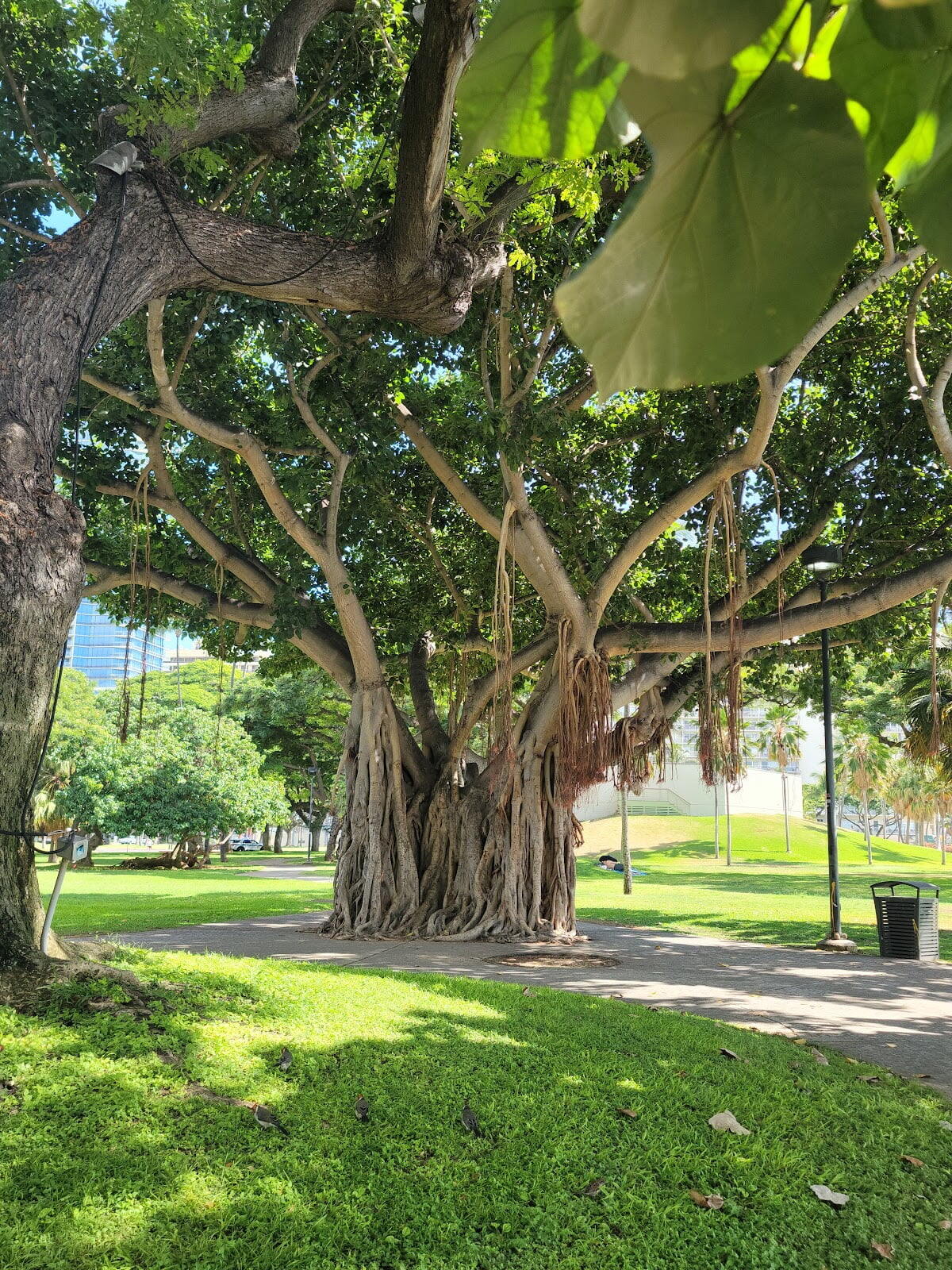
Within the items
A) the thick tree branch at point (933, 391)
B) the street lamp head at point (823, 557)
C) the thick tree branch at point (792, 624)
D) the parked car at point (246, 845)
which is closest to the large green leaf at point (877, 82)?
the thick tree branch at point (933, 391)

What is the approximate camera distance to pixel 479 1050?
4227 millimetres

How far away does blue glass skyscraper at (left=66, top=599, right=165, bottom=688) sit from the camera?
9898 millimetres

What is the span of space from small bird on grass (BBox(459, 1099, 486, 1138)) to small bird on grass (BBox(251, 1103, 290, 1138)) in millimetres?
647

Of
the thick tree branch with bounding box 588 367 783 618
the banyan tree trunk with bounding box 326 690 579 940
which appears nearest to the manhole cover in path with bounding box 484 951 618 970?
the banyan tree trunk with bounding box 326 690 579 940

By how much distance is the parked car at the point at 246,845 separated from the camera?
183ft

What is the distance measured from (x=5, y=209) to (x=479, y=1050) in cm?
655

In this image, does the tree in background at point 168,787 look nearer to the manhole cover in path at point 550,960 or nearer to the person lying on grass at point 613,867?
the person lying on grass at point 613,867

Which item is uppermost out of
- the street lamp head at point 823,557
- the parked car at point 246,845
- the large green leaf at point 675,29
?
the street lamp head at point 823,557

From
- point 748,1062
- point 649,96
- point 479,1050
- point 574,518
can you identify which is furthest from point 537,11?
point 574,518

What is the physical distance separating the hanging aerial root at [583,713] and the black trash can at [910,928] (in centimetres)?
370

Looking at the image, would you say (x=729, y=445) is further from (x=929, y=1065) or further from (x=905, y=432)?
(x=929, y=1065)

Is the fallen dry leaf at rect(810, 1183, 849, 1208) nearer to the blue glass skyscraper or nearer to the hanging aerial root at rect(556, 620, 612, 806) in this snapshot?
the blue glass skyscraper

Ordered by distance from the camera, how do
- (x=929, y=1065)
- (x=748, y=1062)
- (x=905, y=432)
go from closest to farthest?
1. (x=748, y=1062)
2. (x=929, y=1065)
3. (x=905, y=432)

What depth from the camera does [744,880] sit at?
26719 millimetres
